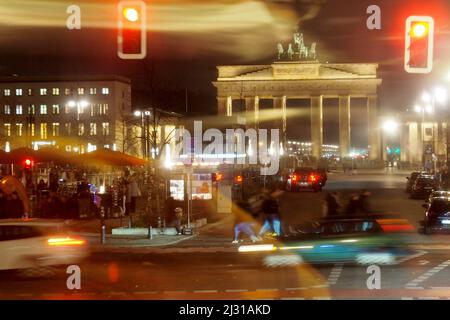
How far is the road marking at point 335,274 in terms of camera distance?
49.3 feet

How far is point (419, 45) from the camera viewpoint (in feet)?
47.8

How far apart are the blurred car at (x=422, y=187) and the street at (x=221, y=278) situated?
2010 cm

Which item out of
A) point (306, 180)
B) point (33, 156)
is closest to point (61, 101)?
point (306, 180)

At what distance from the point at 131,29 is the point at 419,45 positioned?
17.8ft

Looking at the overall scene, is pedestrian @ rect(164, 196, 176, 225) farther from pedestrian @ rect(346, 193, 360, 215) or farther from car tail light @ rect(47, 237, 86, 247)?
car tail light @ rect(47, 237, 86, 247)

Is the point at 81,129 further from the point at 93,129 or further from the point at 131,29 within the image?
the point at 131,29

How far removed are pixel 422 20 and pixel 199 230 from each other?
15518mm

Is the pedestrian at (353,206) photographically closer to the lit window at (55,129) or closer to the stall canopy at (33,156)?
the stall canopy at (33,156)

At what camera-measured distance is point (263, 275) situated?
1636 cm

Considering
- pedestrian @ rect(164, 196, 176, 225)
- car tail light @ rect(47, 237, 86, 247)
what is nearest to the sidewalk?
pedestrian @ rect(164, 196, 176, 225)

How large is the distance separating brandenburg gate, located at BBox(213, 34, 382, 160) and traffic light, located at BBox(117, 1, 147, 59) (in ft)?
331

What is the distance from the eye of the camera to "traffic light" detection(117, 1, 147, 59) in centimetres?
1327

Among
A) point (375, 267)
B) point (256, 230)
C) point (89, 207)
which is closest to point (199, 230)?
point (256, 230)

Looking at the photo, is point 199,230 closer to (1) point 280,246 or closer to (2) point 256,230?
(2) point 256,230
